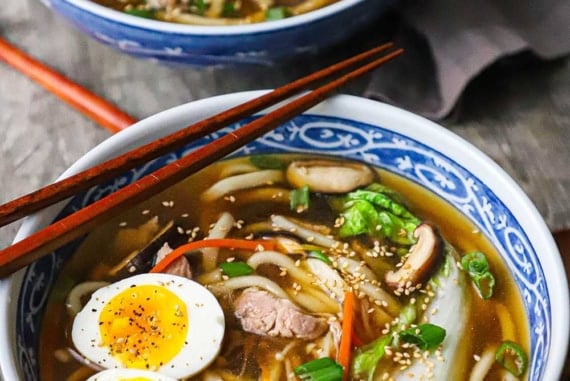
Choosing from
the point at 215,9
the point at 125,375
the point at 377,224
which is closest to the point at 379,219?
the point at 377,224

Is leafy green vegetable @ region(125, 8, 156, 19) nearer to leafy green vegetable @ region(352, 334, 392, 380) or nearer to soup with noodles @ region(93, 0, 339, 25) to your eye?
soup with noodles @ region(93, 0, 339, 25)

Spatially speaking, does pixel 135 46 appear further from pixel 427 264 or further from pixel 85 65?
pixel 427 264

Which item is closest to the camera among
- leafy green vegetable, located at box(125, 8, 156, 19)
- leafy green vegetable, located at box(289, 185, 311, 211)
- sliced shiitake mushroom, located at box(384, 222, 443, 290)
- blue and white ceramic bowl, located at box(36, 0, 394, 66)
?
sliced shiitake mushroom, located at box(384, 222, 443, 290)

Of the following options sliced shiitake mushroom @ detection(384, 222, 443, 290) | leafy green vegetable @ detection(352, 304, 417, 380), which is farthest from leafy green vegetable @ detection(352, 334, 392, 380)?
sliced shiitake mushroom @ detection(384, 222, 443, 290)

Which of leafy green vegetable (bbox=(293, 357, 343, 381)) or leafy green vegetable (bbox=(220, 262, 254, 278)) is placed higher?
leafy green vegetable (bbox=(220, 262, 254, 278))

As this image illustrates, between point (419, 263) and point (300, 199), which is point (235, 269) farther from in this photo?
point (419, 263)

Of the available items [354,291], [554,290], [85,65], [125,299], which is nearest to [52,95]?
[85,65]
